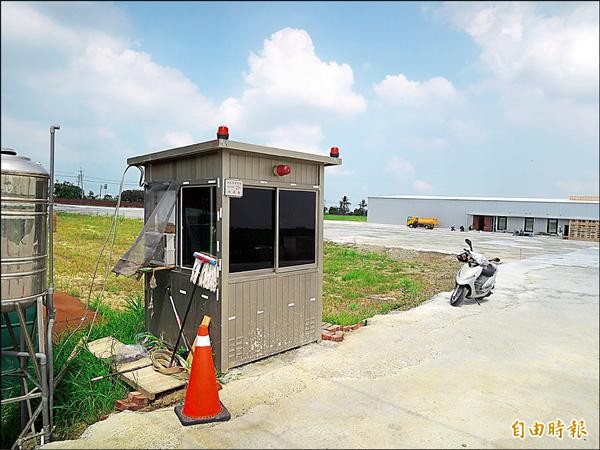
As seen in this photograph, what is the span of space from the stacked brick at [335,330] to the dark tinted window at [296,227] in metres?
0.76

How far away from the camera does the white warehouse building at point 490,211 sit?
2836 mm

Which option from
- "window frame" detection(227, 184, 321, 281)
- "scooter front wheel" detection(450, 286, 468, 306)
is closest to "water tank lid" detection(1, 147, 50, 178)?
"window frame" detection(227, 184, 321, 281)

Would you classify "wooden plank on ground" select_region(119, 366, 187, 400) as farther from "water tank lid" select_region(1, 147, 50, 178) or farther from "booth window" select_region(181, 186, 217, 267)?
"water tank lid" select_region(1, 147, 50, 178)

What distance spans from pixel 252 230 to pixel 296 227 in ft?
1.63

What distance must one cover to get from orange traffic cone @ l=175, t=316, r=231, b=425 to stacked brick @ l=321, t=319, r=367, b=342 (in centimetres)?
155

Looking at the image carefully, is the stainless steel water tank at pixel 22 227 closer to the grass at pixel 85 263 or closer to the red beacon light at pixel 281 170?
the red beacon light at pixel 281 170

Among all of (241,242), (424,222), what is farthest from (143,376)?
(424,222)

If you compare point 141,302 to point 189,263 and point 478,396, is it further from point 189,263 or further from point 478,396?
point 478,396

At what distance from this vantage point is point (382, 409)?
265cm

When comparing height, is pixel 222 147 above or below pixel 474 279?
above

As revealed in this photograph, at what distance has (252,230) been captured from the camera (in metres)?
3.37

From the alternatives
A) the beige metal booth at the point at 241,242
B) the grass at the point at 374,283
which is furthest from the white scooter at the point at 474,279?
the beige metal booth at the point at 241,242

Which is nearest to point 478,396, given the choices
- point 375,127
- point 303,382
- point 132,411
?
point 303,382

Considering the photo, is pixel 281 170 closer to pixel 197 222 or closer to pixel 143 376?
pixel 197 222
